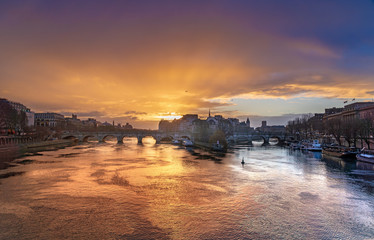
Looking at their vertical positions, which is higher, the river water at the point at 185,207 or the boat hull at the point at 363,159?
the boat hull at the point at 363,159

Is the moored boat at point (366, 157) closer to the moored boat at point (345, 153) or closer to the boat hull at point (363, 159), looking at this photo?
the boat hull at point (363, 159)

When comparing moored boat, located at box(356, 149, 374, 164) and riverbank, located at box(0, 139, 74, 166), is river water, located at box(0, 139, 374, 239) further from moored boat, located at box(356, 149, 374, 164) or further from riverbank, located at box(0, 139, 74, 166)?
riverbank, located at box(0, 139, 74, 166)

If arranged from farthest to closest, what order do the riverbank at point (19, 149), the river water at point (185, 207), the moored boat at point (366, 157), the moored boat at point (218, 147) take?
1. the moored boat at point (218, 147)
2. the riverbank at point (19, 149)
3. the moored boat at point (366, 157)
4. the river water at point (185, 207)

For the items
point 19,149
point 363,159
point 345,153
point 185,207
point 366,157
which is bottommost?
point 185,207

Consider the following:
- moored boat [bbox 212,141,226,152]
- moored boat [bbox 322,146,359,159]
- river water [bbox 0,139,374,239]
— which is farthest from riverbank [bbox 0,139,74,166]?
moored boat [bbox 322,146,359,159]

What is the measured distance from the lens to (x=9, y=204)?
21.2 metres

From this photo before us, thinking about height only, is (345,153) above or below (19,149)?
above

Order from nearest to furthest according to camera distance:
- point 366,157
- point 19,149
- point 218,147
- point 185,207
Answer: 1. point 185,207
2. point 366,157
3. point 19,149
4. point 218,147

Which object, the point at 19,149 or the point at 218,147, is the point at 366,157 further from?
the point at 19,149

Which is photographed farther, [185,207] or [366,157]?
[366,157]

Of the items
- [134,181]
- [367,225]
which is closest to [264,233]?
[367,225]

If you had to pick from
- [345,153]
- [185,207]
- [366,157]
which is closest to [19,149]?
[185,207]

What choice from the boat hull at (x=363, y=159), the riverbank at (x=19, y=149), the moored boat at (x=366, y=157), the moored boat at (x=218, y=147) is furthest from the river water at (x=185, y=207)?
the moored boat at (x=218, y=147)

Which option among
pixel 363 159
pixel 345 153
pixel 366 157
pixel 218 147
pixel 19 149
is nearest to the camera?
pixel 366 157
